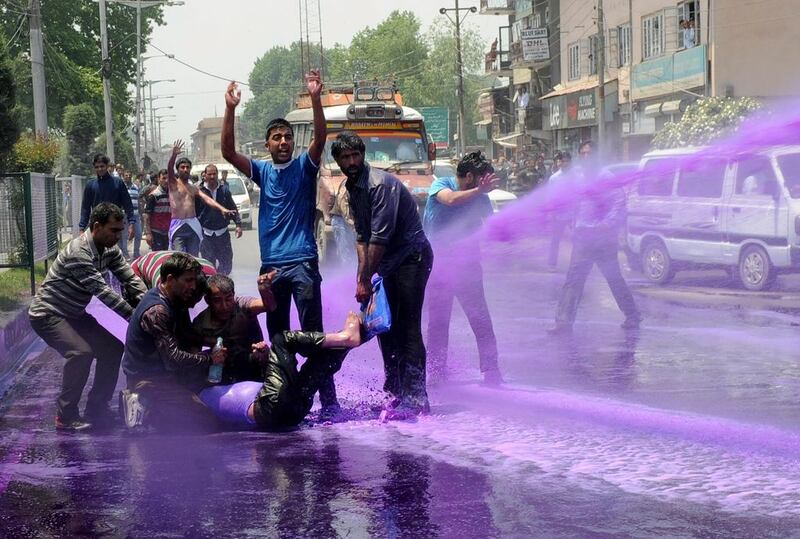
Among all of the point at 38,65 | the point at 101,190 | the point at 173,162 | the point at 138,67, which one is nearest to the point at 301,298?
the point at 173,162

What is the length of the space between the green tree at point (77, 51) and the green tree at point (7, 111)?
3104cm

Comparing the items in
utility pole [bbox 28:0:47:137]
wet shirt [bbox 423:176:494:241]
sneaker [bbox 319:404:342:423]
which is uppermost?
utility pole [bbox 28:0:47:137]

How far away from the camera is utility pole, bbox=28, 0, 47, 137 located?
23438mm

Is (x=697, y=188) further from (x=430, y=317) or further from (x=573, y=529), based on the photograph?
(x=573, y=529)

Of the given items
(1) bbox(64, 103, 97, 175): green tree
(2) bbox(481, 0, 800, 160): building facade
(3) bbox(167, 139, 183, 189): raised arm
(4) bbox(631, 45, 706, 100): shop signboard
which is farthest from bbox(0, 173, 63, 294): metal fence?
(1) bbox(64, 103, 97, 175): green tree

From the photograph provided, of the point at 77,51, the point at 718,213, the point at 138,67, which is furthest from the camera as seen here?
the point at 138,67

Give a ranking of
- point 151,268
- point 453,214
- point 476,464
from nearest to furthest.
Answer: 1. point 476,464
2. point 151,268
3. point 453,214

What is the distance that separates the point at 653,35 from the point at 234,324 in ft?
112

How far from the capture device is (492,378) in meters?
8.34

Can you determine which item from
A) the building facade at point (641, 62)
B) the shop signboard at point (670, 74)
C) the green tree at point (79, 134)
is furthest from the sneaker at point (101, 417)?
the green tree at point (79, 134)

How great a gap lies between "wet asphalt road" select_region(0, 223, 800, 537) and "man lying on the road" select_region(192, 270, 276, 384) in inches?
18.5

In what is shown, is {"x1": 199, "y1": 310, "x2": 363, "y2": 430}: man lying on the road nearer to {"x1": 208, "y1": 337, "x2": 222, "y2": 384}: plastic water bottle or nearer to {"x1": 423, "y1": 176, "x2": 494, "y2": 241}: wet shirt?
{"x1": 208, "y1": 337, "x2": 222, "y2": 384}: plastic water bottle

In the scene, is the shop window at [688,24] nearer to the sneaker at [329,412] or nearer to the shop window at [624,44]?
the shop window at [624,44]

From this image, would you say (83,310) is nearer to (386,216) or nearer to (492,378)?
(386,216)
